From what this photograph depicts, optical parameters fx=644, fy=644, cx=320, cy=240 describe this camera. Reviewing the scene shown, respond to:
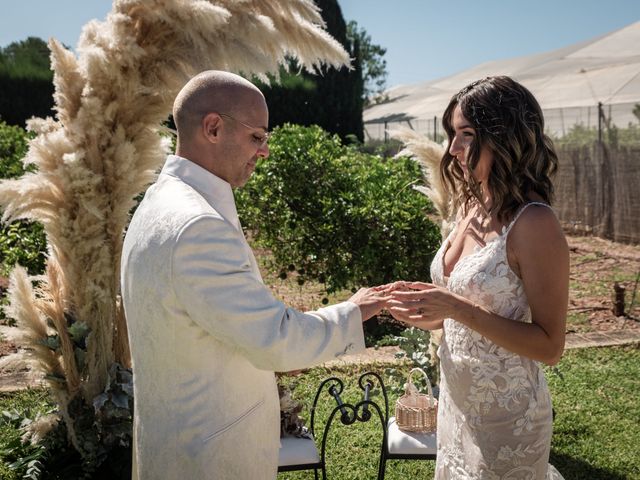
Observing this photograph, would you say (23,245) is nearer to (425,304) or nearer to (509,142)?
(425,304)

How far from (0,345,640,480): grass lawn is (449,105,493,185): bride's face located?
247 cm

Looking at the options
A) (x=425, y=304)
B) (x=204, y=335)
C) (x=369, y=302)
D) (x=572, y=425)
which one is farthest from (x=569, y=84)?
(x=204, y=335)

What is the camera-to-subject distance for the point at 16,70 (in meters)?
16.4

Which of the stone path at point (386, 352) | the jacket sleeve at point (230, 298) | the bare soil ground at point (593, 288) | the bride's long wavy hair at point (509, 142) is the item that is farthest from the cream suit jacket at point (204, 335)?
the bare soil ground at point (593, 288)

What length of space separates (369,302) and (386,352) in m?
4.33

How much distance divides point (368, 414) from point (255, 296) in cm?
171

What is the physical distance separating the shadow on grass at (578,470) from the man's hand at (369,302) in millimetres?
2726

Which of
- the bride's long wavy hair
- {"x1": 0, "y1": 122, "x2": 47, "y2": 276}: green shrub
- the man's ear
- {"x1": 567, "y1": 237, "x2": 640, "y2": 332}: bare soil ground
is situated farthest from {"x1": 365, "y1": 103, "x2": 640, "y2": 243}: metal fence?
the man's ear

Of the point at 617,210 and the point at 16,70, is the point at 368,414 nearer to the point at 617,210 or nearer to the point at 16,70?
the point at 617,210

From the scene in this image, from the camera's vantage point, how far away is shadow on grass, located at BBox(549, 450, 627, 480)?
4.24m

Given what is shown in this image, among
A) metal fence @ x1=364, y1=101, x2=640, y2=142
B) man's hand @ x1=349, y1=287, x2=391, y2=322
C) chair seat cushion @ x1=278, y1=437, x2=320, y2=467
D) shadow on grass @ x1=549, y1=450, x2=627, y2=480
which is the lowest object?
shadow on grass @ x1=549, y1=450, x2=627, y2=480

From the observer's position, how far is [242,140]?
2.11m

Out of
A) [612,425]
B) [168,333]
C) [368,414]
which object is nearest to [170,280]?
[168,333]

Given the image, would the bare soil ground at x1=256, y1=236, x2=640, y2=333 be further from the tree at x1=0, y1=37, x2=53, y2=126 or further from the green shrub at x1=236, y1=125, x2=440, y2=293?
the tree at x1=0, y1=37, x2=53, y2=126
